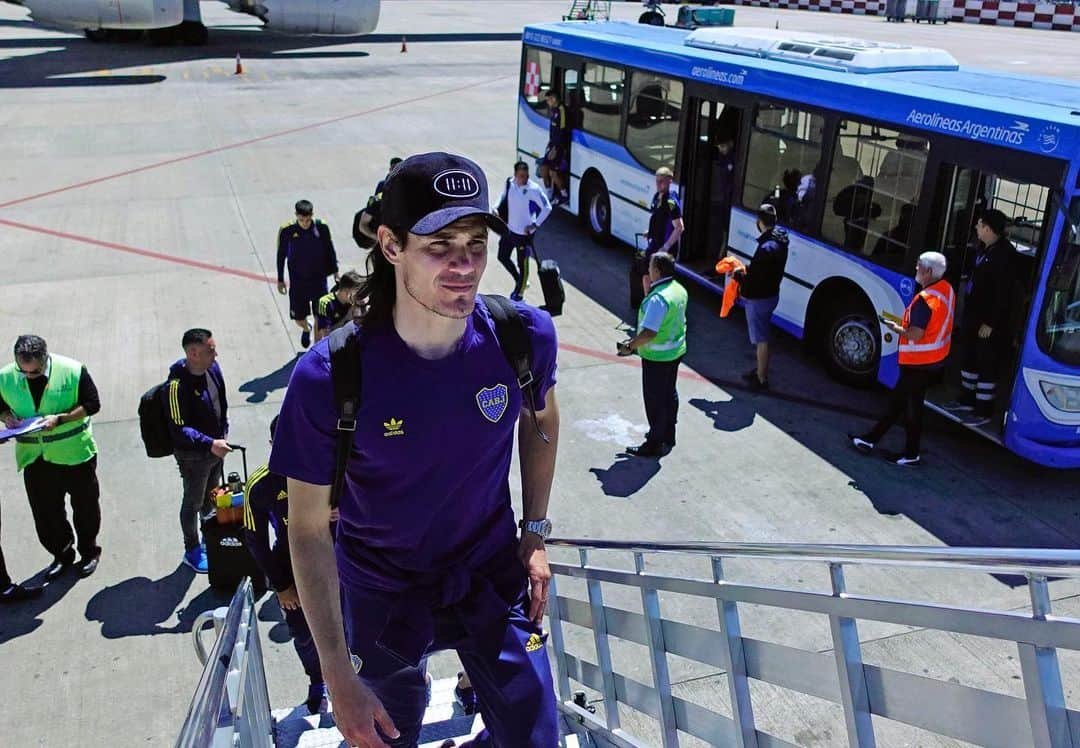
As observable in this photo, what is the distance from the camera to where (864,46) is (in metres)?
10.1

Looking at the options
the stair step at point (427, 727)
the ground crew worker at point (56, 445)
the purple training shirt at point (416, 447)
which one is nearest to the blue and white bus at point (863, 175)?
the stair step at point (427, 727)

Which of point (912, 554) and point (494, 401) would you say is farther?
point (494, 401)

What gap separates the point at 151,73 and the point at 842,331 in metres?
23.3

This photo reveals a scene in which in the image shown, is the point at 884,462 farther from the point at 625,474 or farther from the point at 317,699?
the point at 317,699

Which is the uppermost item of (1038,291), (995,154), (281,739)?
(995,154)

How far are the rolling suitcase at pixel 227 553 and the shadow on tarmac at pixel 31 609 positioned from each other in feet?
3.07

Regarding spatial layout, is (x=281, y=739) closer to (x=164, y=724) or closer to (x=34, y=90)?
(x=164, y=724)

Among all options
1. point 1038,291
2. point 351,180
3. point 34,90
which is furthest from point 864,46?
point 34,90

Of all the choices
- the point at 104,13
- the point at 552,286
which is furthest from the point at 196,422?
the point at 104,13

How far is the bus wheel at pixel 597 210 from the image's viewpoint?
14.0 meters

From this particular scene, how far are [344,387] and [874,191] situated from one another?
24.9 ft

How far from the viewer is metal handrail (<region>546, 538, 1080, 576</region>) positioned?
7.29ft

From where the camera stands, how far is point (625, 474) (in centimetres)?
800

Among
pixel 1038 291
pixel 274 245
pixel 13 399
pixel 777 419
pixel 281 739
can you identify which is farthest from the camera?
pixel 274 245
